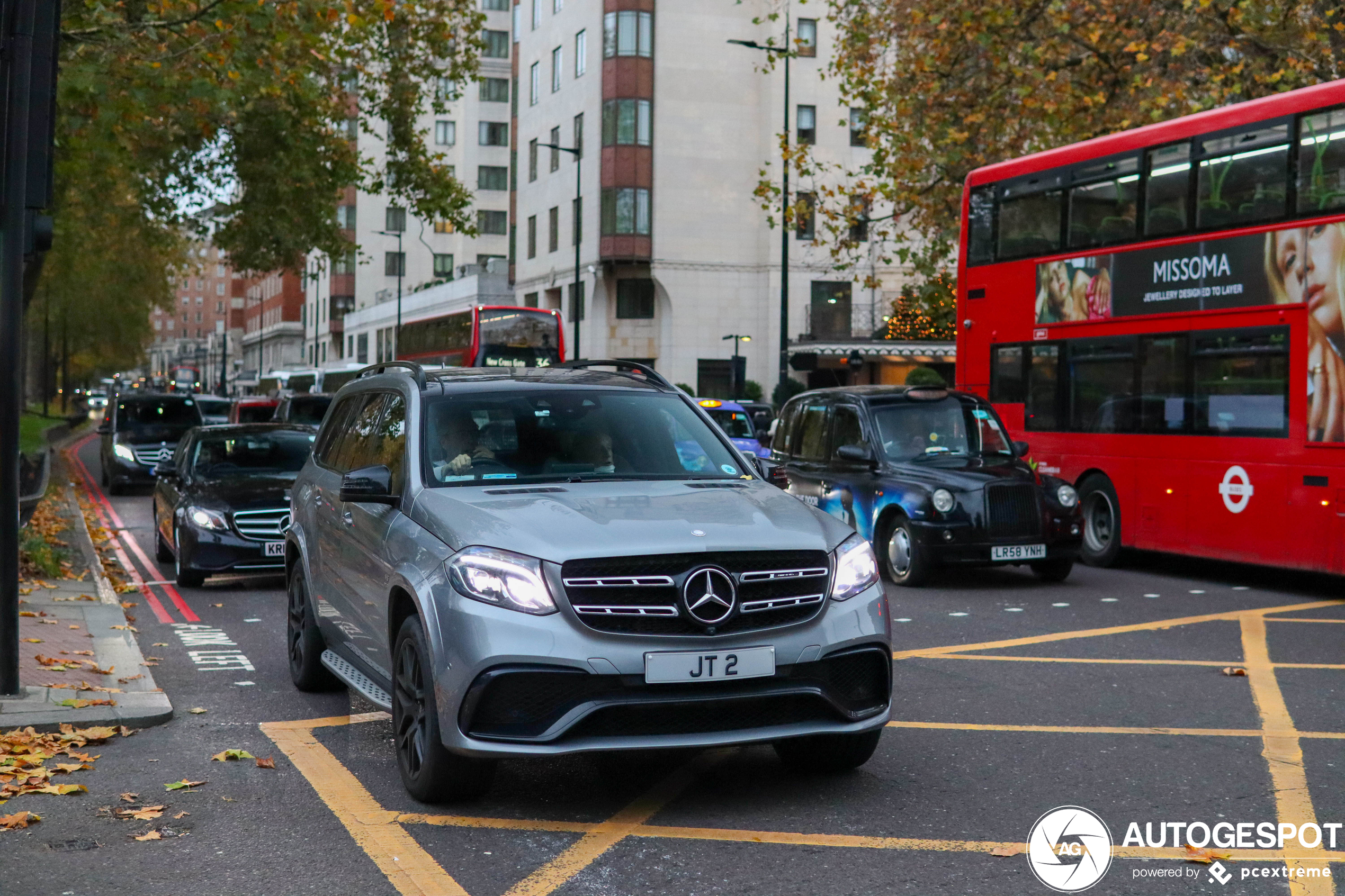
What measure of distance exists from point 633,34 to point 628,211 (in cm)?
616

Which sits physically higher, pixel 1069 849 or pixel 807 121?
pixel 807 121

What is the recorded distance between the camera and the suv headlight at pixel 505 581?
525 cm

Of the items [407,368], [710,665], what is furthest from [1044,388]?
[710,665]

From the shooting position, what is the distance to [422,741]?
5.63 meters

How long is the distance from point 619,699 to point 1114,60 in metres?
19.4

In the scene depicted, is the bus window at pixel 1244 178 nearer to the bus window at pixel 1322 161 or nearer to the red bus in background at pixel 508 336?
the bus window at pixel 1322 161

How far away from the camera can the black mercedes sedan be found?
12.9 meters

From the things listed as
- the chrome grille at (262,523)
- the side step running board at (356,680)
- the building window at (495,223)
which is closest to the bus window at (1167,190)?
the chrome grille at (262,523)

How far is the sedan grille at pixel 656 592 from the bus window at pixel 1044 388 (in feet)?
37.0

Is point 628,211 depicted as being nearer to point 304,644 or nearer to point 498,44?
point 498,44

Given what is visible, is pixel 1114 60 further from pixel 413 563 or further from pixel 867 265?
pixel 867 265

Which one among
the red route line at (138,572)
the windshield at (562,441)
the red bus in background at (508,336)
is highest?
the red bus in background at (508,336)

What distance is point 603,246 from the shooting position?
53.1 metres

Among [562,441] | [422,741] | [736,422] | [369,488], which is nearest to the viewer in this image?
[422,741]
